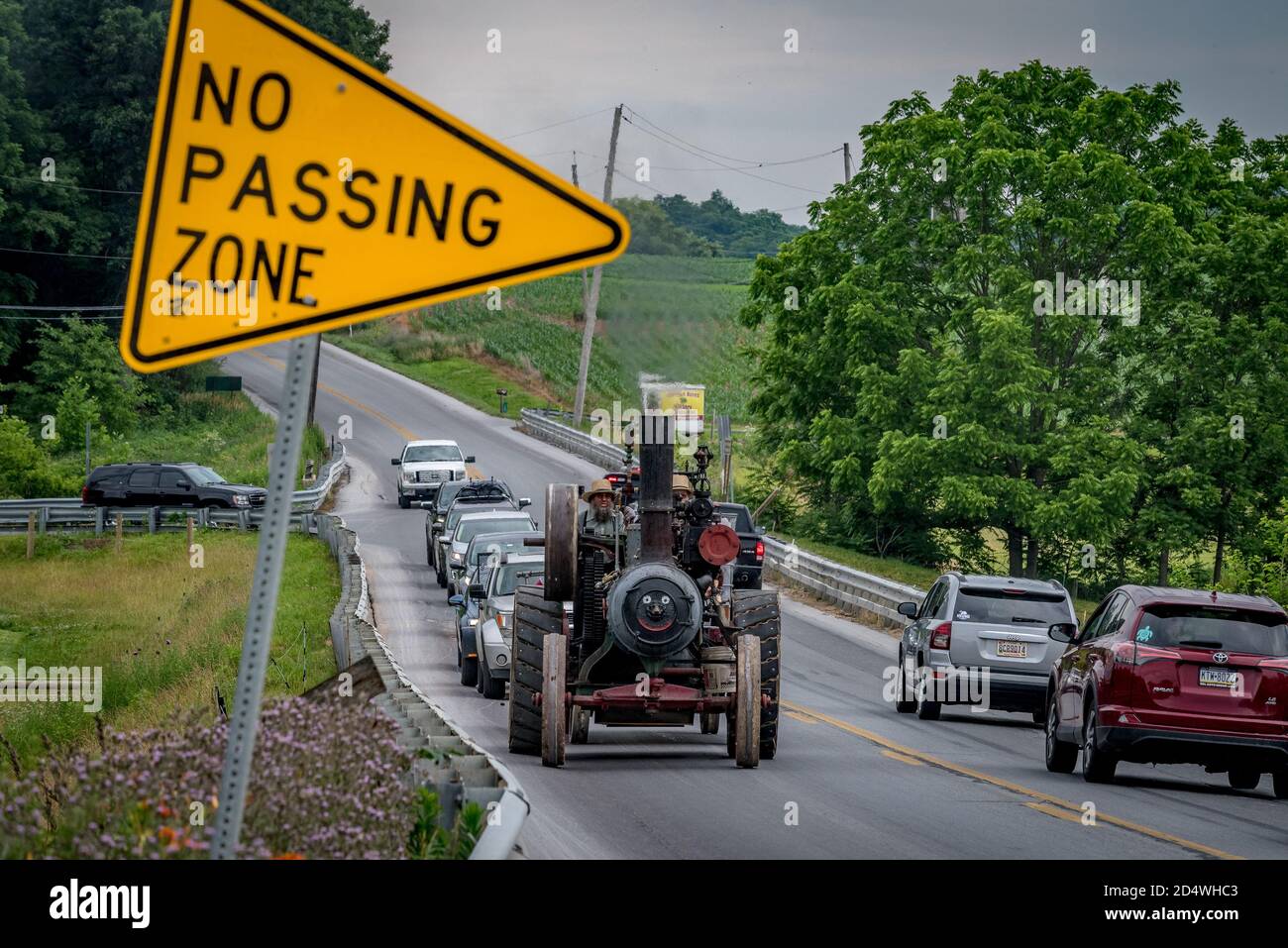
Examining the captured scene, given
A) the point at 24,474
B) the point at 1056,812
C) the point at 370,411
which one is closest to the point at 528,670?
the point at 1056,812

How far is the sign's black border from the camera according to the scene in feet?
17.7

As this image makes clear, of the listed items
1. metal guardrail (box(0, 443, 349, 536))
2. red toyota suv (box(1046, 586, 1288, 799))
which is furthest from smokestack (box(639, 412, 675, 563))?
metal guardrail (box(0, 443, 349, 536))

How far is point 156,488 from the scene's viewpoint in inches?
1971

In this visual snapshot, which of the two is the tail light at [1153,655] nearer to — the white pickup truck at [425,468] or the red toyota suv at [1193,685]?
the red toyota suv at [1193,685]

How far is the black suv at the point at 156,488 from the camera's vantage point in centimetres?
4972

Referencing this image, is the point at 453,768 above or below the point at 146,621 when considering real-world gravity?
above

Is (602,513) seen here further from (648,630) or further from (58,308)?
(58,308)

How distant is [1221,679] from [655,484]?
5178mm

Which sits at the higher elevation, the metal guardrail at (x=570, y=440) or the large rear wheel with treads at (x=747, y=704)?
the metal guardrail at (x=570, y=440)

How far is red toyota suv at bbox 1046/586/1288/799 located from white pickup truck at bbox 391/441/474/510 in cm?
3617

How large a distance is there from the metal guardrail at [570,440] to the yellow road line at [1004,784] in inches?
1353

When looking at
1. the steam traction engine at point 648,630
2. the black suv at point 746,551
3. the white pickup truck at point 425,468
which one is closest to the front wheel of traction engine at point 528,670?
the steam traction engine at point 648,630

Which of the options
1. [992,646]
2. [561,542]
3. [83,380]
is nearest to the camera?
[561,542]

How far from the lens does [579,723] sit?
60.0 ft
